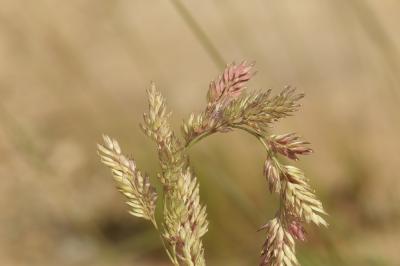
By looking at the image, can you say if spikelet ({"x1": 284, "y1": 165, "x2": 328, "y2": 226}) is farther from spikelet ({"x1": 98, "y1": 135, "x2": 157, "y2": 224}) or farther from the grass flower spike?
spikelet ({"x1": 98, "y1": 135, "x2": 157, "y2": 224})

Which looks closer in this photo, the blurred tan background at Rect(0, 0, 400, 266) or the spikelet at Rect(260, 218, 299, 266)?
the spikelet at Rect(260, 218, 299, 266)

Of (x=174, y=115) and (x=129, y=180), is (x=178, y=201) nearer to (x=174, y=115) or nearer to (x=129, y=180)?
(x=129, y=180)

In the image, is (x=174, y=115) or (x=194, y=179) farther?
(x=174, y=115)

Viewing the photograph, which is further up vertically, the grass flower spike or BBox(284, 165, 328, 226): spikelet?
the grass flower spike

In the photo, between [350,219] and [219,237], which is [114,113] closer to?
[219,237]

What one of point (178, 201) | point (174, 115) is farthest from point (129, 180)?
point (174, 115)

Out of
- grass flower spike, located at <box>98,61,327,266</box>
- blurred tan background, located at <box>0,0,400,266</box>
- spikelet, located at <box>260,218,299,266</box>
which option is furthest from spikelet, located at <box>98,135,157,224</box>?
blurred tan background, located at <box>0,0,400,266</box>
